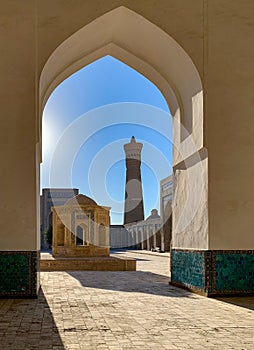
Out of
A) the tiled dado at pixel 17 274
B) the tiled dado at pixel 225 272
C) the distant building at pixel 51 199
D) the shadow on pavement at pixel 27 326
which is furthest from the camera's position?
the distant building at pixel 51 199

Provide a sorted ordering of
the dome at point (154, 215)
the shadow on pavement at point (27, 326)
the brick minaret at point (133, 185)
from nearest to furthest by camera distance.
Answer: the shadow on pavement at point (27, 326)
the dome at point (154, 215)
the brick minaret at point (133, 185)

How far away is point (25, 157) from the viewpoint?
5.62m

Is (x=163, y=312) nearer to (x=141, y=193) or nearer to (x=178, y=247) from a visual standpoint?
(x=178, y=247)

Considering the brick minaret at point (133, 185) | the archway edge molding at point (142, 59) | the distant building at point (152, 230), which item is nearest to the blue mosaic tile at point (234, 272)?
the archway edge molding at point (142, 59)

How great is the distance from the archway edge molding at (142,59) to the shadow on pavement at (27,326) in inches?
104

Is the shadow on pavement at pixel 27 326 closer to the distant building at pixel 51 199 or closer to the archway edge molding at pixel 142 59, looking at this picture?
the archway edge molding at pixel 142 59

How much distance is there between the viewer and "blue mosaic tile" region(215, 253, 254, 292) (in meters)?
5.77

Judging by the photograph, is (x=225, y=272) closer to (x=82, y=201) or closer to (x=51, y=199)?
(x=82, y=201)

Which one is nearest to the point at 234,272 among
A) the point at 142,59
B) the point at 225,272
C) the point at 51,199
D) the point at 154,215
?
the point at 225,272

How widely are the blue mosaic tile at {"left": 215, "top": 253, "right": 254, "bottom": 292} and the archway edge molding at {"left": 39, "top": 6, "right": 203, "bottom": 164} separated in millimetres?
1528

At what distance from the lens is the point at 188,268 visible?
637cm

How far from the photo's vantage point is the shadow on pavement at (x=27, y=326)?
3.43 metres

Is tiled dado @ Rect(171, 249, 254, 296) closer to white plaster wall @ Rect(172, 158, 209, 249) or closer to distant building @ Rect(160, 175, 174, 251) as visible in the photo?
white plaster wall @ Rect(172, 158, 209, 249)

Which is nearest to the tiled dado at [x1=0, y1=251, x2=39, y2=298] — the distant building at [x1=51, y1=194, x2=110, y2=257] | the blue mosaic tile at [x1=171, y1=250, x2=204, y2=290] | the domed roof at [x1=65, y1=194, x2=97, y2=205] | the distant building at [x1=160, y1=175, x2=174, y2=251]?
the blue mosaic tile at [x1=171, y1=250, x2=204, y2=290]
